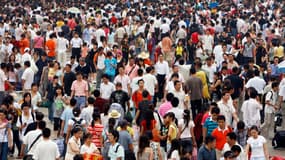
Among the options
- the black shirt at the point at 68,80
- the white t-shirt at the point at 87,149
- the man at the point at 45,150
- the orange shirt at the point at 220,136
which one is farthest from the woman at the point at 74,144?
the black shirt at the point at 68,80

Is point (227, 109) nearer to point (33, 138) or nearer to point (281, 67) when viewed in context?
point (33, 138)

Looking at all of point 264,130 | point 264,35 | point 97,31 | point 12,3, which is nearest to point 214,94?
point 264,130

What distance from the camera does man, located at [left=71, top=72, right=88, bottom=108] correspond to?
16.5 m

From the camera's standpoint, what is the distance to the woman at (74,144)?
12.2 meters

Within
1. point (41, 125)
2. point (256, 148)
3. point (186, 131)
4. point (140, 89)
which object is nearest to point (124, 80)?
point (140, 89)

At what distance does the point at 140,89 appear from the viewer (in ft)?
52.2

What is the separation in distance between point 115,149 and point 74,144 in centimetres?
71

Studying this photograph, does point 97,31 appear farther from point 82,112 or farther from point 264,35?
point 82,112

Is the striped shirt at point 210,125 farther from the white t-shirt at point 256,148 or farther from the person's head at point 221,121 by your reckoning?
the white t-shirt at point 256,148

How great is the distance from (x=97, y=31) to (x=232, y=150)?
43.5 ft

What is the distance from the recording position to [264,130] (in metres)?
16.5

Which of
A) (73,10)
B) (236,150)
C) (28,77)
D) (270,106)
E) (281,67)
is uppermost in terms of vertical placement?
(73,10)

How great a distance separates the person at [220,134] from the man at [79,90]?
443 cm

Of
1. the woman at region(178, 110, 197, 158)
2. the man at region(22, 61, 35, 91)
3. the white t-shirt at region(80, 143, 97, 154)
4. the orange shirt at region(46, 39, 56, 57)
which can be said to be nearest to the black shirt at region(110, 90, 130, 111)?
the woman at region(178, 110, 197, 158)
